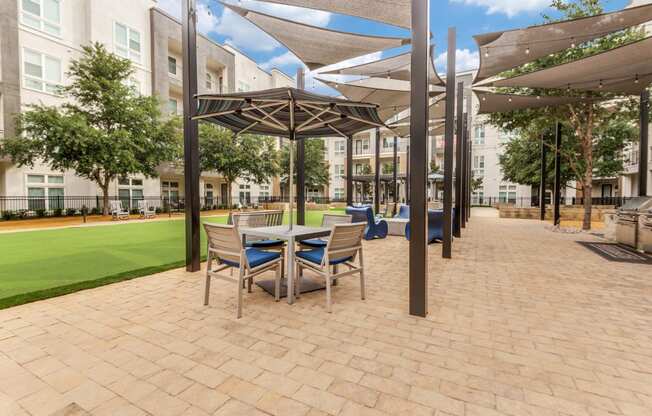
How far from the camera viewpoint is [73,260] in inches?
229

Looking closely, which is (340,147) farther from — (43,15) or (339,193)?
(43,15)

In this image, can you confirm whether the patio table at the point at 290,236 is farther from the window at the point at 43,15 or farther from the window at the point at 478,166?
the window at the point at 478,166

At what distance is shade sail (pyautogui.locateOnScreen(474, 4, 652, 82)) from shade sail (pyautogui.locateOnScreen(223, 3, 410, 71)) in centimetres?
207

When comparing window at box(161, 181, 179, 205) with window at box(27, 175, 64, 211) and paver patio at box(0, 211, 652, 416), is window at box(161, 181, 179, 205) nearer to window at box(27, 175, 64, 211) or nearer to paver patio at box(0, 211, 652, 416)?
window at box(27, 175, 64, 211)

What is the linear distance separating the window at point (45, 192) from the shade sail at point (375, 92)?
50.9 ft

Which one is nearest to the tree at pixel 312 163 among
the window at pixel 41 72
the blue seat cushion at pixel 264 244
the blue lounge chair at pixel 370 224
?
the window at pixel 41 72

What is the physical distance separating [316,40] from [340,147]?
107 feet

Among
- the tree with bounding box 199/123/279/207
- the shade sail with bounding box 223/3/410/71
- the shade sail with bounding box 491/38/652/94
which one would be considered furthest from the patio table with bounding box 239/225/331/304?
the tree with bounding box 199/123/279/207

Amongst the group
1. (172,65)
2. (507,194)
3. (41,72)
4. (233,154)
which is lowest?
(507,194)

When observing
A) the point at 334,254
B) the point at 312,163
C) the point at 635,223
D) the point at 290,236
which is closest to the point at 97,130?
the point at 290,236

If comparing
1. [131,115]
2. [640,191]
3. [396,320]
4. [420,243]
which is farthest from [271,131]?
[131,115]

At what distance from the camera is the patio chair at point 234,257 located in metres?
3.35

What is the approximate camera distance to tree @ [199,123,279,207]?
2014 cm

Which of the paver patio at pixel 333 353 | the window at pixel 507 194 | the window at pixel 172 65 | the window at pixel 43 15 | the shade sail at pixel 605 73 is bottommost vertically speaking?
the paver patio at pixel 333 353
